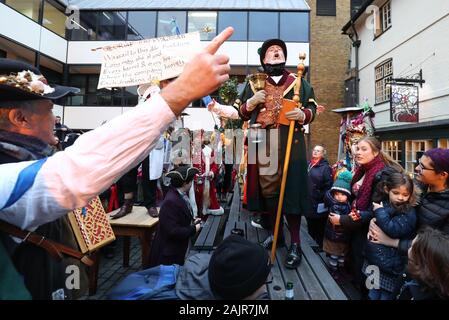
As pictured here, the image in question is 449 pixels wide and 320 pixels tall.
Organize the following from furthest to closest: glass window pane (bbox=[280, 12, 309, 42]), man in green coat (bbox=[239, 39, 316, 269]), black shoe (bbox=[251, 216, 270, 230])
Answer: glass window pane (bbox=[280, 12, 309, 42]) < black shoe (bbox=[251, 216, 270, 230]) < man in green coat (bbox=[239, 39, 316, 269])

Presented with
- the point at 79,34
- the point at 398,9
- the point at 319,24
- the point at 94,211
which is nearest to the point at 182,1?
the point at 79,34

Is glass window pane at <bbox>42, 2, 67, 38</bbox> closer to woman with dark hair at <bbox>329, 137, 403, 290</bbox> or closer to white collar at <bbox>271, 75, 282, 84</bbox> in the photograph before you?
white collar at <bbox>271, 75, 282, 84</bbox>

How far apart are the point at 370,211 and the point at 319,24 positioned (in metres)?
17.2

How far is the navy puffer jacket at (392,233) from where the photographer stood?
2.57m

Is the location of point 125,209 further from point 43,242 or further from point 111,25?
point 111,25

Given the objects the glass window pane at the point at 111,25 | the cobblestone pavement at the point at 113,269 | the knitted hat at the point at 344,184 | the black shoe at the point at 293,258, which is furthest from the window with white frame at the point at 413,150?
the glass window pane at the point at 111,25

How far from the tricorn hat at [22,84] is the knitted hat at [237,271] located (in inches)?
43.5

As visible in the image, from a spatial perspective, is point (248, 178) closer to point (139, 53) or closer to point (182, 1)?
point (139, 53)

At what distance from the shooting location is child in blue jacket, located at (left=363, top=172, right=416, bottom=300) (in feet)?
8.48

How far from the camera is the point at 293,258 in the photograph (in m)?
2.73

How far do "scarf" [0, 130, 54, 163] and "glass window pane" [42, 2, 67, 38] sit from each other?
17.5m

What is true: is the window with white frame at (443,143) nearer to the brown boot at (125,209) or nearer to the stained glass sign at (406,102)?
the stained glass sign at (406,102)

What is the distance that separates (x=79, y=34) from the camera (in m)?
16.6

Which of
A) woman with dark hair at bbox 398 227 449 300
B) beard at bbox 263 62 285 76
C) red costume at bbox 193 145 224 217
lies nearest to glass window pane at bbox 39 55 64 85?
red costume at bbox 193 145 224 217
